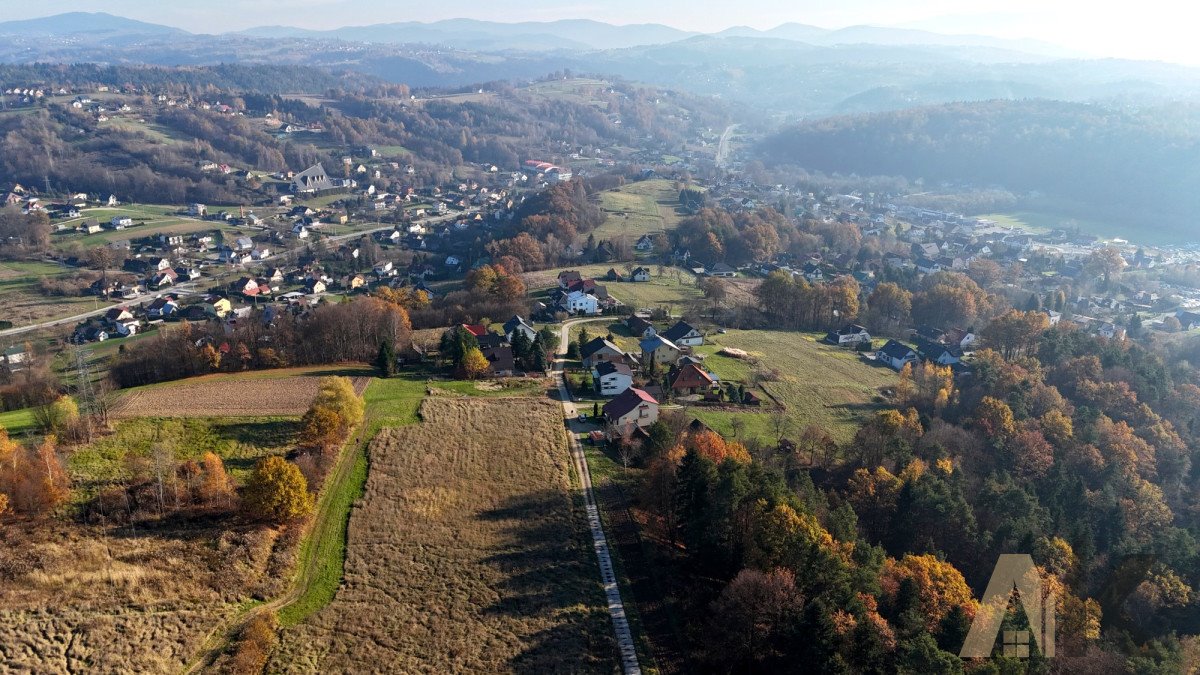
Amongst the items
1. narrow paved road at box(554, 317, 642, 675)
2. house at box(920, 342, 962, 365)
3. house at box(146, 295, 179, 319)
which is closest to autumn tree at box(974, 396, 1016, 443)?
house at box(920, 342, 962, 365)

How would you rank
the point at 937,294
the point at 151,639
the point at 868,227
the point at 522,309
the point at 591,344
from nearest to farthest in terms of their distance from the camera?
the point at 151,639, the point at 591,344, the point at 522,309, the point at 937,294, the point at 868,227

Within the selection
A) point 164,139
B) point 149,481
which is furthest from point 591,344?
point 164,139

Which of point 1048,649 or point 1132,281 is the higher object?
point 1048,649

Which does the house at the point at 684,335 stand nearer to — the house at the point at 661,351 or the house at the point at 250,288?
the house at the point at 661,351

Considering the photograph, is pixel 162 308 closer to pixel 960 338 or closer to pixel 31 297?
pixel 31 297

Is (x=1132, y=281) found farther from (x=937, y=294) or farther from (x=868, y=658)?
(x=868, y=658)

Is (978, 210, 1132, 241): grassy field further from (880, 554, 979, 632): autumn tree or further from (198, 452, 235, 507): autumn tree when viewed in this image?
(198, 452, 235, 507): autumn tree
